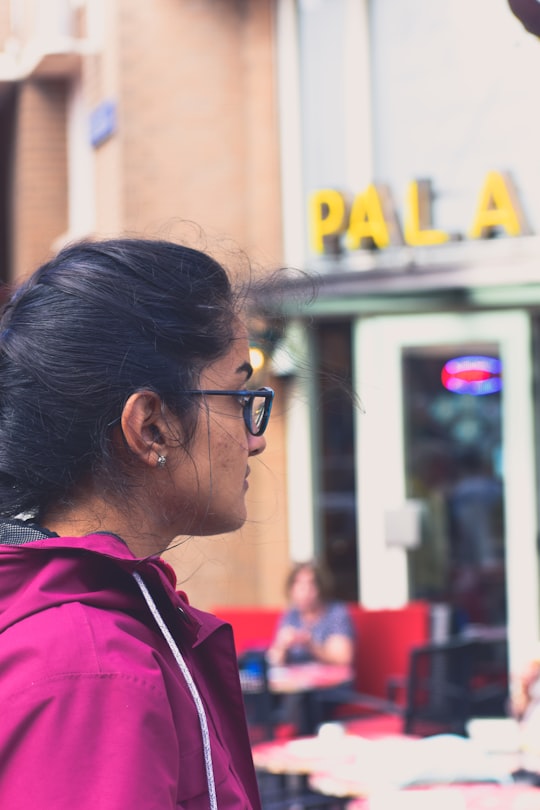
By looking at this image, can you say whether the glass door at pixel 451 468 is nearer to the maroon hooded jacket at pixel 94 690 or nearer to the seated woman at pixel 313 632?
the seated woman at pixel 313 632

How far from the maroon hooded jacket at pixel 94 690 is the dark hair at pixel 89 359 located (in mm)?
86

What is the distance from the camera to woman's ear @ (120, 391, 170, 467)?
1372mm

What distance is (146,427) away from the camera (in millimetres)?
1394

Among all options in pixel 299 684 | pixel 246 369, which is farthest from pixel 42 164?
pixel 246 369

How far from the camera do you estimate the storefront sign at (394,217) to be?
767 cm

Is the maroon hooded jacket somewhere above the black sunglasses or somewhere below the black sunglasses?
below

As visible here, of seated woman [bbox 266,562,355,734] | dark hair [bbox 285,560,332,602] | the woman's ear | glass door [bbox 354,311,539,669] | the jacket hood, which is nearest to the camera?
the jacket hood

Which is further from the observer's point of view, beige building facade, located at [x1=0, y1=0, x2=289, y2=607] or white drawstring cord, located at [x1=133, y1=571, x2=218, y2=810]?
beige building facade, located at [x1=0, y1=0, x2=289, y2=607]

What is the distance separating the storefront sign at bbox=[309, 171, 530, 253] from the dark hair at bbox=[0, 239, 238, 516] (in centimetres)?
647

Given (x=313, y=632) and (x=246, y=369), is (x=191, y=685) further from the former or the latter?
(x=313, y=632)

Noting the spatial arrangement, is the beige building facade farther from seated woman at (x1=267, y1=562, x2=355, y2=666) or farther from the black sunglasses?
the black sunglasses

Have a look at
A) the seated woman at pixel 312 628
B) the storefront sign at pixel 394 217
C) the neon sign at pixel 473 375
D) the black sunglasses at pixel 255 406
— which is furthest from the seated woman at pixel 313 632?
the black sunglasses at pixel 255 406

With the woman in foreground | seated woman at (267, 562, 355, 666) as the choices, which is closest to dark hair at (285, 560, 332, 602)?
seated woman at (267, 562, 355, 666)

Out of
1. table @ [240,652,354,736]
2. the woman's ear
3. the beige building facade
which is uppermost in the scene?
the beige building facade
